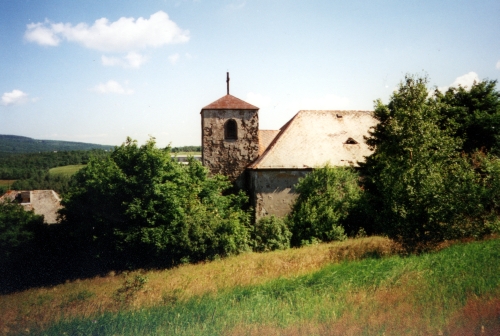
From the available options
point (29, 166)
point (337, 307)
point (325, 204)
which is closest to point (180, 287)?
point (337, 307)

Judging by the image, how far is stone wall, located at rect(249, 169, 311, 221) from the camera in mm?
17484

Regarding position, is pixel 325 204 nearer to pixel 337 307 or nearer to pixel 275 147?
pixel 275 147

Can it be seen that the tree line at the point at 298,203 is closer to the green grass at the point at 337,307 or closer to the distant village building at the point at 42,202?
the green grass at the point at 337,307

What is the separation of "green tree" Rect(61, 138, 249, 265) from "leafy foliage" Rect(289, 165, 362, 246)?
3.41 m

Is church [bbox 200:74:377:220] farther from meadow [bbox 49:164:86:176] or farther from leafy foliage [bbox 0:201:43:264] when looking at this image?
meadow [bbox 49:164:86:176]

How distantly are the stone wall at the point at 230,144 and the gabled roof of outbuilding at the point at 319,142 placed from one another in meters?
1.01

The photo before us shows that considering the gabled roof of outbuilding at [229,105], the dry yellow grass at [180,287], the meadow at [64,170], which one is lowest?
the dry yellow grass at [180,287]

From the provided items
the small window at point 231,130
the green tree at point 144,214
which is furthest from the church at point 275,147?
the green tree at point 144,214

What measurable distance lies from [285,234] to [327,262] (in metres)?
6.25

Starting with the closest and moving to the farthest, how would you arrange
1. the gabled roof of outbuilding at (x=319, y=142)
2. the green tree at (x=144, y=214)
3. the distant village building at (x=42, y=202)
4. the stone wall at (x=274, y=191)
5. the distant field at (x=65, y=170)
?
1. the green tree at (x=144, y=214)
2. the stone wall at (x=274, y=191)
3. the gabled roof of outbuilding at (x=319, y=142)
4. the distant village building at (x=42, y=202)
5. the distant field at (x=65, y=170)

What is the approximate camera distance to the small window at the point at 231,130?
19484 mm

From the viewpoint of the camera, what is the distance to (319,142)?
734 inches

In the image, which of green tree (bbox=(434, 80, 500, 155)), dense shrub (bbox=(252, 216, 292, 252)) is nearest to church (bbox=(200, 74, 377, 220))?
dense shrub (bbox=(252, 216, 292, 252))

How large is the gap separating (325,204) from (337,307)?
423 inches
